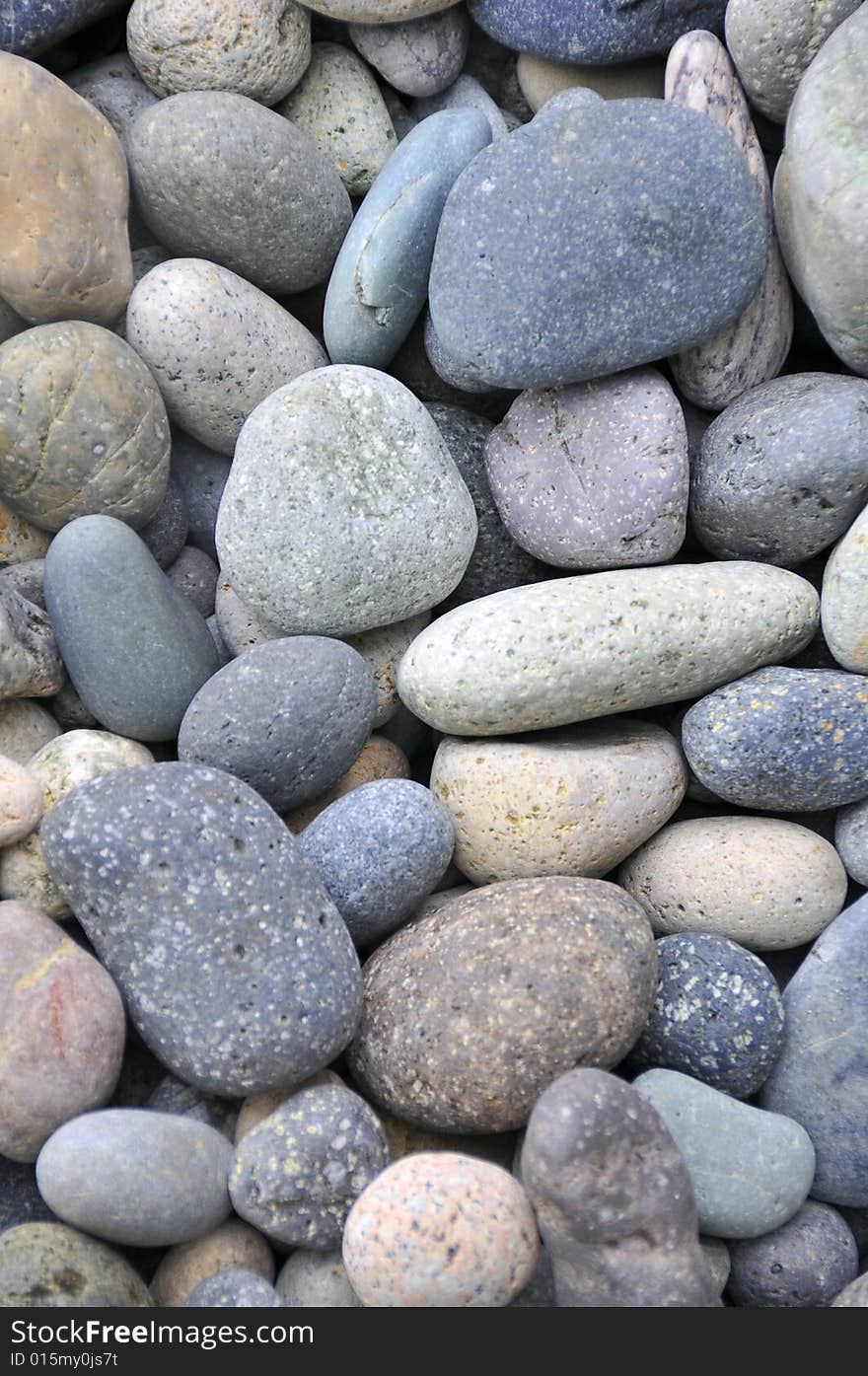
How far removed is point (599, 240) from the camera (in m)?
1.74

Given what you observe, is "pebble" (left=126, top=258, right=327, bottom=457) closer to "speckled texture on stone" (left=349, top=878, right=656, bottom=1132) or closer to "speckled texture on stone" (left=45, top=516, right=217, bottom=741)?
"speckled texture on stone" (left=45, top=516, right=217, bottom=741)

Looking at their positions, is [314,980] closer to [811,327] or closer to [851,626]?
[851,626]

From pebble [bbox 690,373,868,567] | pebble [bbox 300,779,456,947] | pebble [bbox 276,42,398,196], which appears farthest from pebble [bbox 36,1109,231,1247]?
pebble [bbox 276,42,398,196]

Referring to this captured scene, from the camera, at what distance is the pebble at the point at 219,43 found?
1.92m

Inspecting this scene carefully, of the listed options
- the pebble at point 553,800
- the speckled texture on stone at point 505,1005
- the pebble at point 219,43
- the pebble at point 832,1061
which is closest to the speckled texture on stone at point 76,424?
the pebble at point 219,43

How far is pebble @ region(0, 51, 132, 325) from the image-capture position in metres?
1.77

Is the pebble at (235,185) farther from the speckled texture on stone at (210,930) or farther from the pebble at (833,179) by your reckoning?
the speckled texture on stone at (210,930)

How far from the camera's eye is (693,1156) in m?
1.55

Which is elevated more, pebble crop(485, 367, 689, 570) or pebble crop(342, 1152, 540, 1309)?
pebble crop(485, 367, 689, 570)

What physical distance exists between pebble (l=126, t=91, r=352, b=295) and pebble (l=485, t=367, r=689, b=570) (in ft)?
1.63

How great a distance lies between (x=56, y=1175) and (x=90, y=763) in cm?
60

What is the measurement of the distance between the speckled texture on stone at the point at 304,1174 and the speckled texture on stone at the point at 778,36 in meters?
1.72

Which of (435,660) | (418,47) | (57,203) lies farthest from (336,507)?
(418,47)

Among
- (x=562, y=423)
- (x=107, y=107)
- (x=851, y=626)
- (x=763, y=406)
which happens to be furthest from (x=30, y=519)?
(x=851, y=626)
